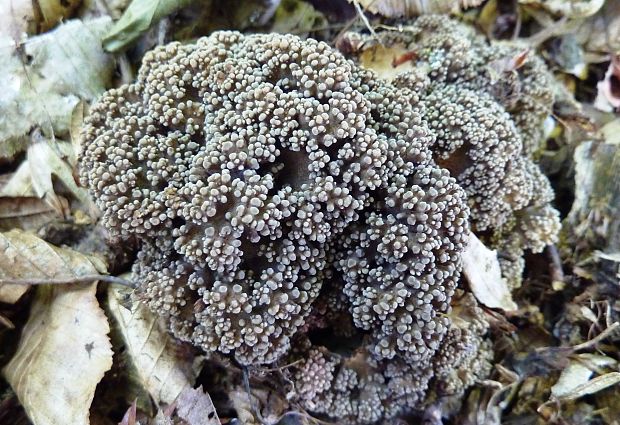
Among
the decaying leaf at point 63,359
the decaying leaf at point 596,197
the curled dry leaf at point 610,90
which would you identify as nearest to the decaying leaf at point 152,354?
the decaying leaf at point 63,359

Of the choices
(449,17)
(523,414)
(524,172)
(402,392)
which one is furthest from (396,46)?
(523,414)

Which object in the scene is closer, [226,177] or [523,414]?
[226,177]

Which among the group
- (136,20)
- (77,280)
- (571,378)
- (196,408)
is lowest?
(571,378)

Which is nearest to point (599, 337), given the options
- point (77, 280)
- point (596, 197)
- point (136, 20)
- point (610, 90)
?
point (596, 197)

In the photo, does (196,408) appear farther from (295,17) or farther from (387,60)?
(295,17)

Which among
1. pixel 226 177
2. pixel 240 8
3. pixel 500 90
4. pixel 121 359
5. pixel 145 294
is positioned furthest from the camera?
pixel 240 8

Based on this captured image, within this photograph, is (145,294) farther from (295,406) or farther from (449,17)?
(449,17)

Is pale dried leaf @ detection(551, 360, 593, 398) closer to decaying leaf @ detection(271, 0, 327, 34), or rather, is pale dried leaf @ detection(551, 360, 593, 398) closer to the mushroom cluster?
the mushroom cluster
